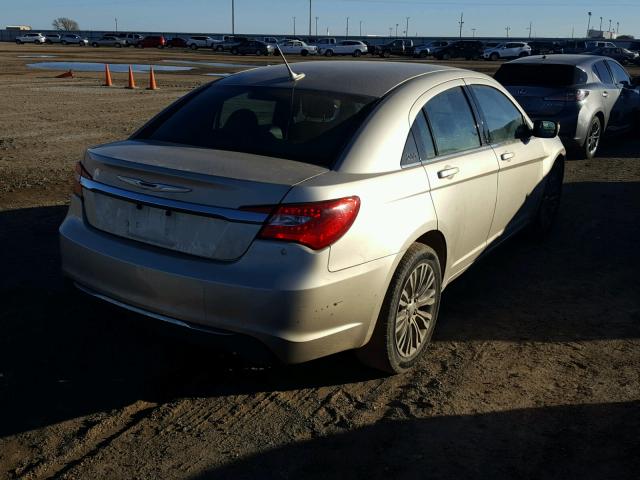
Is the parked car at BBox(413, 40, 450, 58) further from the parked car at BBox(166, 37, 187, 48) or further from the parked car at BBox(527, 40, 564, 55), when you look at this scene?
the parked car at BBox(166, 37, 187, 48)

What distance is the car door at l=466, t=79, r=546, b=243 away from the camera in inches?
196

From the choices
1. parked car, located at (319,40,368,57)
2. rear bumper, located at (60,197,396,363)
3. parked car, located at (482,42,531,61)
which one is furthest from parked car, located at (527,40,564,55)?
rear bumper, located at (60,197,396,363)

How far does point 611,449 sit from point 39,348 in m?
3.11

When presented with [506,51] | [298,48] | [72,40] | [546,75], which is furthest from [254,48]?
[546,75]

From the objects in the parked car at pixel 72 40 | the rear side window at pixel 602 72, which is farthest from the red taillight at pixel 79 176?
the parked car at pixel 72 40

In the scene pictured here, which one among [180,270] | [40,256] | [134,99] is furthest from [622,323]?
[134,99]

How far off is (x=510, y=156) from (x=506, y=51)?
59050 millimetres

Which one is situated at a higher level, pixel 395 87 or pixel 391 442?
pixel 395 87

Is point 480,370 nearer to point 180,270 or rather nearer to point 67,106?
point 180,270

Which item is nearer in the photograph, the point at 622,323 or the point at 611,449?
the point at 611,449

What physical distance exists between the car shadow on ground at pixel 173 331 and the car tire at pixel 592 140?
4.28m

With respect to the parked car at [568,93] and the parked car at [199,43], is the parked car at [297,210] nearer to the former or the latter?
the parked car at [568,93]

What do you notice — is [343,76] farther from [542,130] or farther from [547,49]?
[547,49]

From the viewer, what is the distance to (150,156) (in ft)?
11.9
